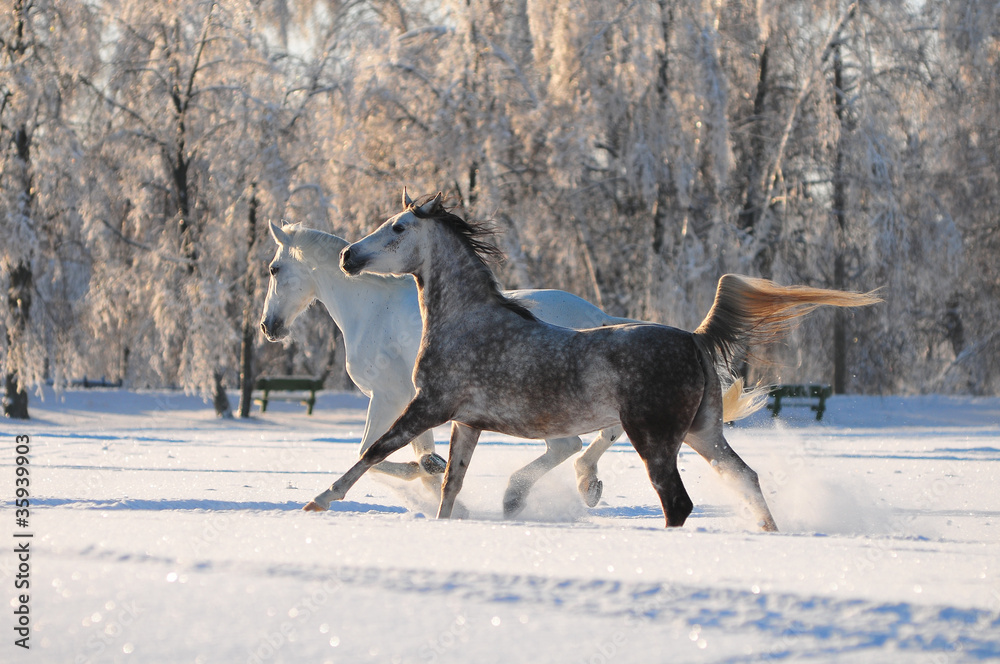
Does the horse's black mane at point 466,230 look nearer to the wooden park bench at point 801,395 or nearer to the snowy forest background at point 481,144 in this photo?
the snowy forest background at point 481,144

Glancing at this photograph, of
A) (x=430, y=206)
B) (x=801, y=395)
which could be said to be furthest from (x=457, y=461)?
(x=801, y=395)

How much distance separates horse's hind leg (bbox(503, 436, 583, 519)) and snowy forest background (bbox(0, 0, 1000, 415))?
11.7m

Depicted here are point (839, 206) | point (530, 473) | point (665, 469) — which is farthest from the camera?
point (839, 206)

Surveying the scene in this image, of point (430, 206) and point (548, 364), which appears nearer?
point (548, 364)

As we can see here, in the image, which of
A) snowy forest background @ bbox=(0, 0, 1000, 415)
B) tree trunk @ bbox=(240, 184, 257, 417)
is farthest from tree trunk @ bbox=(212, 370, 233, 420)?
snowy forest background @ bbox=(0, 0, 1000, 415)

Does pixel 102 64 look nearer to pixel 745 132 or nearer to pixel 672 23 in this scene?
pixel 672 23

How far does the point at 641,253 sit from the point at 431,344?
15.0 m

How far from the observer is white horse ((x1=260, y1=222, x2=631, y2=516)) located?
21.5 ft

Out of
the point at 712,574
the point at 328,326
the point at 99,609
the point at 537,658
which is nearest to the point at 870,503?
the point at 712,574

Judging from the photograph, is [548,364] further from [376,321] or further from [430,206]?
[376,321]

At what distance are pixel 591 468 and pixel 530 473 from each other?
2.90 ft

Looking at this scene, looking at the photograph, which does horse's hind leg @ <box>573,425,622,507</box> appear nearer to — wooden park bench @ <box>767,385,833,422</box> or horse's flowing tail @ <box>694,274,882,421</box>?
horse's flowing tail @ <box>694,274,882,421</box>

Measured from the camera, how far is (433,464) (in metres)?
6.08

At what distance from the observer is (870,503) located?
620cm
